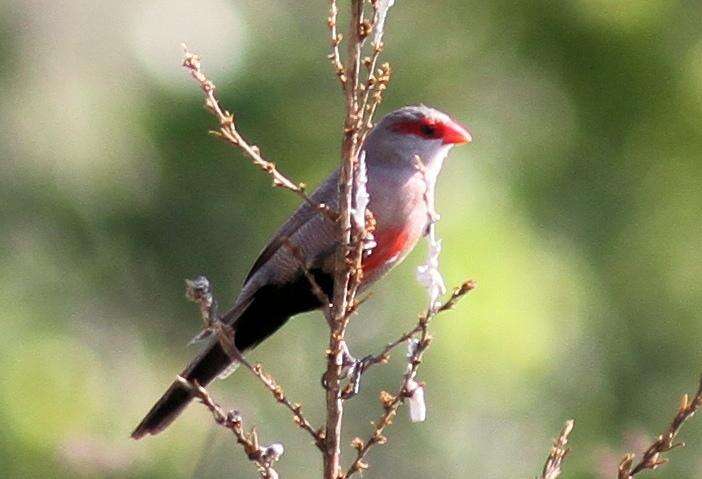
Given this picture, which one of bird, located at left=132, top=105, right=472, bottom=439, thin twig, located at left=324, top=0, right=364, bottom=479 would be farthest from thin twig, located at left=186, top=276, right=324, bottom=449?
bird, located at left=132, top=105, right=472, bottom=439

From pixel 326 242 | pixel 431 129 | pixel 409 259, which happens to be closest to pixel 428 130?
pixel 431 129

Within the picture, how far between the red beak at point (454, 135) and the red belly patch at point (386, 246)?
0.53m

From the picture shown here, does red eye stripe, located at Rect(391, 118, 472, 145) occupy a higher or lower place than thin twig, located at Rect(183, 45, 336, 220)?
higher

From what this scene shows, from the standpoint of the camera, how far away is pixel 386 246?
15.4ft

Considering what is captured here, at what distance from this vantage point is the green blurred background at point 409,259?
728 centimetres

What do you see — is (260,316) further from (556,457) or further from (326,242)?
(556,457)

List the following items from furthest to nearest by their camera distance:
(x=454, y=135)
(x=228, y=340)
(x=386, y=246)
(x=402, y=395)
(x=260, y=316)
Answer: (x=454, y=135) < (x=260, y=316) < (x=386, y=246) < (x=228, y=340) < (x=402, y=395)

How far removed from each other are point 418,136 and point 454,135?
12 centimetres

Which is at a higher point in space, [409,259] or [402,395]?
[409,259]

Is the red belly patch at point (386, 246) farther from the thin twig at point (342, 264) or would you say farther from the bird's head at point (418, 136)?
the thin twig at point (342, 264)

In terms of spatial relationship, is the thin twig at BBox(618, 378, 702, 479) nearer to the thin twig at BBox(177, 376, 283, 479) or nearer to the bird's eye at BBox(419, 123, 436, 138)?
the thin twig at BBox(177, 376, 283, 479)

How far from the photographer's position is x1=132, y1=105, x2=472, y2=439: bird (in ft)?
15.4

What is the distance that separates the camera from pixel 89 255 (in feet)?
27.0

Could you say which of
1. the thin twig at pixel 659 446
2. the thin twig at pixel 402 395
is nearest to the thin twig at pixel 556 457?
the thin twig at pixel 659 446
